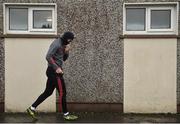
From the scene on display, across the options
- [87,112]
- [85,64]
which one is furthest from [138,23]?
[87,112]

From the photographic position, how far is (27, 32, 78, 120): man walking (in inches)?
307

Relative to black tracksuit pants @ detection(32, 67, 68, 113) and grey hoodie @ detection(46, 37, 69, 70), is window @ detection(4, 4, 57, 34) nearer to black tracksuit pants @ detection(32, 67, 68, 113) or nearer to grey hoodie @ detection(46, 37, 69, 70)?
grey hoodie @ detection(46, 37, 69, 70)

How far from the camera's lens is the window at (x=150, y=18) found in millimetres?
8711

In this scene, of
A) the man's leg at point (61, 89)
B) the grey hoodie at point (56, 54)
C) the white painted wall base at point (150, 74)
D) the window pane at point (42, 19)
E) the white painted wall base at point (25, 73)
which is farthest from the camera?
the window pane at point (42, 19)

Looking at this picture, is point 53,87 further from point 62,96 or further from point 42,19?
point 42,19

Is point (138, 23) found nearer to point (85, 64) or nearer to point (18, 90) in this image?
point (85, 64)

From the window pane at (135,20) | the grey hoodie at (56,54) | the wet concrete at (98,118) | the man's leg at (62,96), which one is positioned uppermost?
the window pane at (135,20)

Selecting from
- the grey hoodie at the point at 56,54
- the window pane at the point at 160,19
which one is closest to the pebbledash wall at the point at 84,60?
the window pane at the point at 160,19

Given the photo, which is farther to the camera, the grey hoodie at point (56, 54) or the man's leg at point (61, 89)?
the man's leg at point (61, 89)

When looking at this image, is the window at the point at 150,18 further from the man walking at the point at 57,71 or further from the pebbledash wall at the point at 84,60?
the man walking at the point at 57,71

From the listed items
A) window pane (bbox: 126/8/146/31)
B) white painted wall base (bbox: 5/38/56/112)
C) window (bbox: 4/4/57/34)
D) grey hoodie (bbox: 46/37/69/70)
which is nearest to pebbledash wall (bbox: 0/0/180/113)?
white painted wall base (bbox: 5/38/56/112)

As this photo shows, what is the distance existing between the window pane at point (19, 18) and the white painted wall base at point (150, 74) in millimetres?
2277

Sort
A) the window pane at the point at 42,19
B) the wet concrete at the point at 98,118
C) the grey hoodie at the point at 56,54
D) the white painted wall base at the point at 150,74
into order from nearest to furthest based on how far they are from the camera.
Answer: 1. the grey hoodie at the point at 56,54
2. the wet concrete at the point at 98,118
3. the white painted wall base at the point at 150,74
4. the window pane at the point at 42,19

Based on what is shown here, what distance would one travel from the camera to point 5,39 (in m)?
8.77
